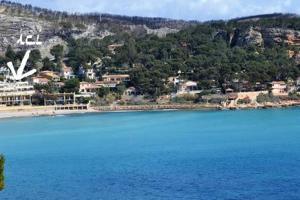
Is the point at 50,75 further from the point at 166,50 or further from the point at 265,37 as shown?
the point at 265,37

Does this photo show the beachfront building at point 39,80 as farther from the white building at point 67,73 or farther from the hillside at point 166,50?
the hillside at point 166,50

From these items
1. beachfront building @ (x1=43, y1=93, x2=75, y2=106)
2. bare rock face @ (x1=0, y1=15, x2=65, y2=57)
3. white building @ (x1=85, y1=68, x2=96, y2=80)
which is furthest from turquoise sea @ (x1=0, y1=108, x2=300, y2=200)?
bare rock face @ (x1=0, y1=15, x2=65, y2=57)

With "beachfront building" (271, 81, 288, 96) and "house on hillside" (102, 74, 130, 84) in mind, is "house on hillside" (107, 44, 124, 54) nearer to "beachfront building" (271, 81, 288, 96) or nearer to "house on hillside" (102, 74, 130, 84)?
"house on hillside" (102, 74, 130, 84)

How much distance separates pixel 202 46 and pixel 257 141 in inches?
1084

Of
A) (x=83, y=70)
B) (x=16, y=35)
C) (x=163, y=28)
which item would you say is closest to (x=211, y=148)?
(x=83, y=70)

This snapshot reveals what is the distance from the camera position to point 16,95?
4116cm

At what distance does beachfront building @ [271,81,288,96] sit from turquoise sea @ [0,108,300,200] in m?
7.35

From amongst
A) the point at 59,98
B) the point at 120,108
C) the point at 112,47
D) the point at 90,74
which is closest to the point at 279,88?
the point at 120,108

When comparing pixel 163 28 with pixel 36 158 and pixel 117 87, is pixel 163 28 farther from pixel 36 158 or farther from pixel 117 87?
pixel 36 158

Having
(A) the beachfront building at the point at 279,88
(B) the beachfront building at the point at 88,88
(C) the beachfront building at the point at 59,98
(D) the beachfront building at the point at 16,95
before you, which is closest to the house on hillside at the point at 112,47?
(B) the beachfront building at the point at 88,88

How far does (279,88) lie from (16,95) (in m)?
13.0

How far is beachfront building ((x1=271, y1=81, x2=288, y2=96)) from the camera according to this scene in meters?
40.7

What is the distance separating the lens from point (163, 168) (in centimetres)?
1783

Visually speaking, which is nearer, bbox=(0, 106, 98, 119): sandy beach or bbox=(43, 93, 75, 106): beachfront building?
bbox=(0, 106, 98, 119): sandy beach
